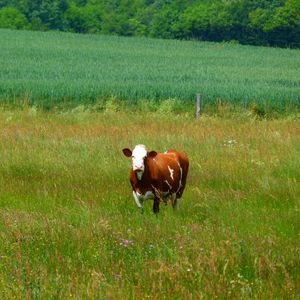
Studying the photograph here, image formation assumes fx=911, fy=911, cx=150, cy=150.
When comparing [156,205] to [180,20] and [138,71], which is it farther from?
[180,20]

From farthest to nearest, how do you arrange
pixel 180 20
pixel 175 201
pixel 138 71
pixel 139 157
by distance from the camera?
1. pixel 180 20
2. pixel 138 71
3. pixel 175 201
4. pixel 139 157

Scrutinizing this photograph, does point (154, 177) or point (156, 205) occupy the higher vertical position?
point (154, 177)

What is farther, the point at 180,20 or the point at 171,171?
the point at 180,20

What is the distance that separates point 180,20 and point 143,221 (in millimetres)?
95841

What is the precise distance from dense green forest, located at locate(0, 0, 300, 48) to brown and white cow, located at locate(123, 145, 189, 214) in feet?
268

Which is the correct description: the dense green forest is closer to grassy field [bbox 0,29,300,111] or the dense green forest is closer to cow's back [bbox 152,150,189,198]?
grassy field [bbox 0,29,300,111]

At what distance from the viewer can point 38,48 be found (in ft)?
211

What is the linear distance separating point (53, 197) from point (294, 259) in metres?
4.55

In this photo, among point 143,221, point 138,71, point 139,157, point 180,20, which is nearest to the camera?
point 143,221

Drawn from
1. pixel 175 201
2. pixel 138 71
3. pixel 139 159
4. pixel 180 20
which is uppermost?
pixel 139 159

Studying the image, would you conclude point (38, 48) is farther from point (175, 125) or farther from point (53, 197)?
point (53, 197)

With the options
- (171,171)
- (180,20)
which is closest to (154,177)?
(171,171)

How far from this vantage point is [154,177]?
37.0ft

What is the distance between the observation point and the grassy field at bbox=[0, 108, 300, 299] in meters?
7.30
